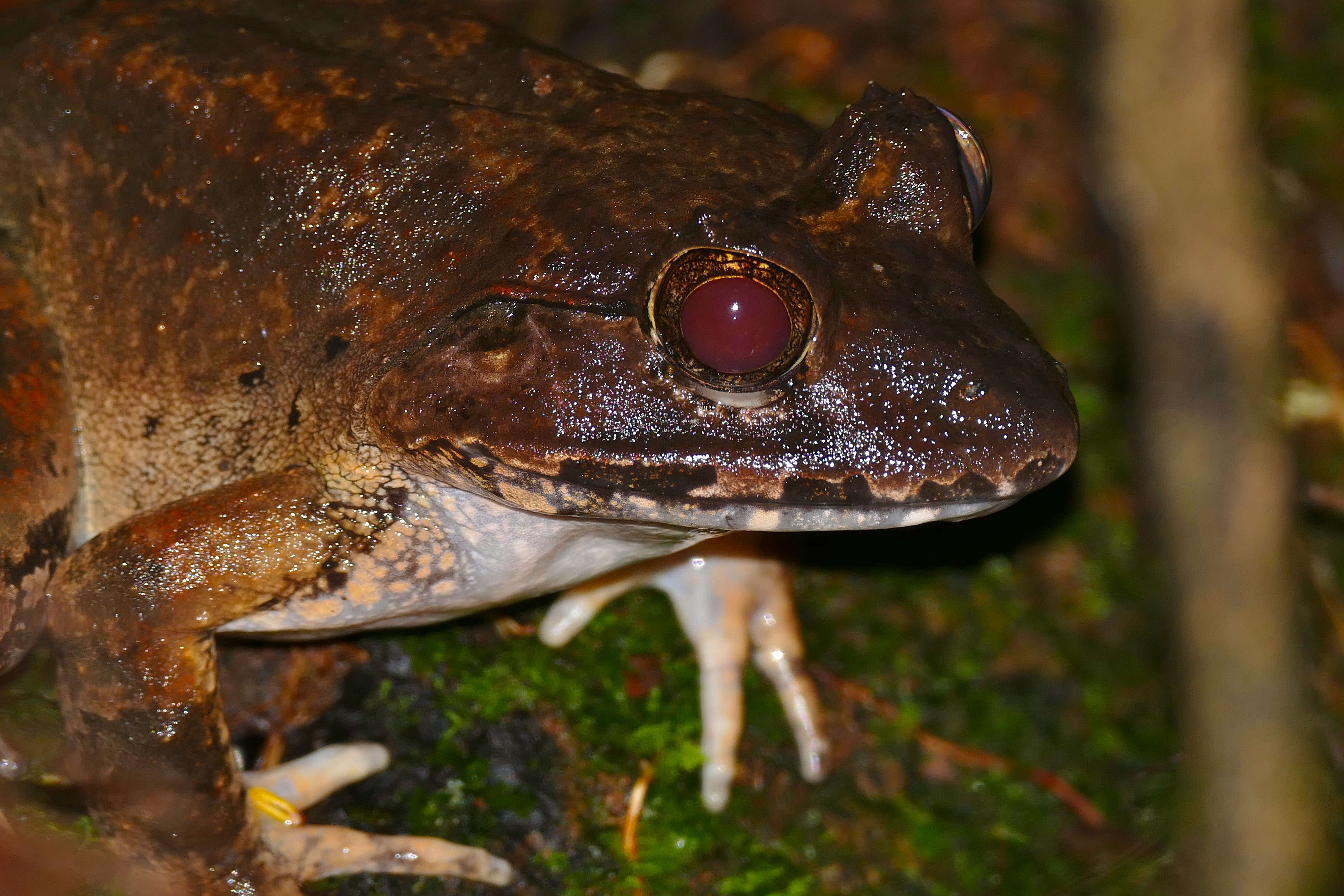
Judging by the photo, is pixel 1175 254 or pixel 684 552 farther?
pixel 1175 254

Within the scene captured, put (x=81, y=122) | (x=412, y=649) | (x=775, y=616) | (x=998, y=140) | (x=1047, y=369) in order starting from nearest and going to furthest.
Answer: (x=1047, y=369), (x=81, y=122), (x=412, y=649), (x=775, y=616), (x=998, y=140)

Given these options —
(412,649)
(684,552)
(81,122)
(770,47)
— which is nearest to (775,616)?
(684,552)

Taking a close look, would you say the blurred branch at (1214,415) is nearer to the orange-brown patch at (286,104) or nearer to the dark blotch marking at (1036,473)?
the dark blotch marking at (1036,473)

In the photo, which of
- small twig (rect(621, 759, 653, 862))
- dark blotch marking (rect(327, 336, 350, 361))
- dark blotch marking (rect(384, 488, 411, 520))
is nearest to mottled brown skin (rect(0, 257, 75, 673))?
dark blotch marking (rect(327, 336, 350, 361))

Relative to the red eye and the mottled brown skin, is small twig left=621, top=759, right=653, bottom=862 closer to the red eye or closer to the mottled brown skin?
the red eye

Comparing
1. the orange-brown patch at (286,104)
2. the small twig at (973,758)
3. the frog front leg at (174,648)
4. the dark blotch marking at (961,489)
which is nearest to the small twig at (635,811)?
the small twig at (973,758)

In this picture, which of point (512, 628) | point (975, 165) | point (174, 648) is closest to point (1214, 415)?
point (975, 165)

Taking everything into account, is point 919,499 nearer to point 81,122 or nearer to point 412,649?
point 412,649

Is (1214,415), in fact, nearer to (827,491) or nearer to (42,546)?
(827,491)
